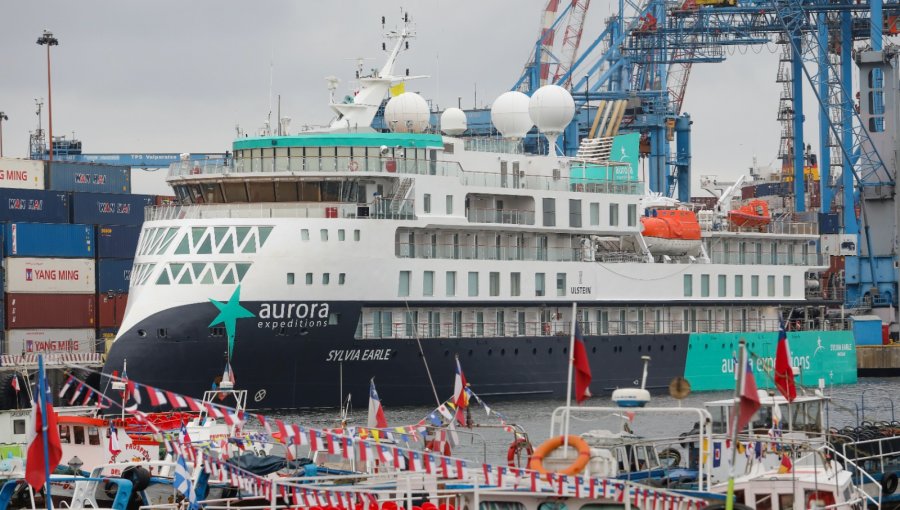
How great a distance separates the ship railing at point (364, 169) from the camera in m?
49.2

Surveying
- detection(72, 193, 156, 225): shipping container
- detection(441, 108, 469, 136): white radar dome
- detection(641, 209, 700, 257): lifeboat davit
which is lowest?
detection(641, 209, 700, 257): lifeboat davit

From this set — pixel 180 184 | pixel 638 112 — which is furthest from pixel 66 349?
pixel 638 112

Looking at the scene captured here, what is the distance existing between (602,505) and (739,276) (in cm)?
3853

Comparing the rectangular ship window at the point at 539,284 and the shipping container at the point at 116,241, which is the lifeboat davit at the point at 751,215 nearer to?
the rectangular ship window at the point at 539,284

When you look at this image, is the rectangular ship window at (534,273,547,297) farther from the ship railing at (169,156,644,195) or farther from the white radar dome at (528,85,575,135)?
the white radar dome at (528,85,575,135)

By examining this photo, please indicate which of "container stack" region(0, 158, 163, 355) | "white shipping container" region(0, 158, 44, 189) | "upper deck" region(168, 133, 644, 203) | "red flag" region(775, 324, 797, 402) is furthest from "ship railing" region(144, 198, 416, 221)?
"red flag" region(775, 324, 797, 402)

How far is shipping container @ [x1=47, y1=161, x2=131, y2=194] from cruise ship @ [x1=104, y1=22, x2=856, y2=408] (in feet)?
62.3

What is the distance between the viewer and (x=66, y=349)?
2453 inches

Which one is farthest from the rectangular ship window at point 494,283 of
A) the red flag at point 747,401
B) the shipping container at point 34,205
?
the red flag at point 747,401

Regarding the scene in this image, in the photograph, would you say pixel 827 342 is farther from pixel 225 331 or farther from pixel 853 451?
pixel 853 451

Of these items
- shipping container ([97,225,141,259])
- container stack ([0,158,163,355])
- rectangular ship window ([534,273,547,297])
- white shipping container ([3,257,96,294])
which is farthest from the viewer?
shipping container ([97,225,141,259])

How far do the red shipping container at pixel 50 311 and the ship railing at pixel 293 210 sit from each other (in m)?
14.3

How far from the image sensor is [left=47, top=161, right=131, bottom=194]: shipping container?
228 feet

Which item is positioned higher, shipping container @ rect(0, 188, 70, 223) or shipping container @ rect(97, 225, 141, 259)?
shipping container @ rect(0, 188, 70, 223)
